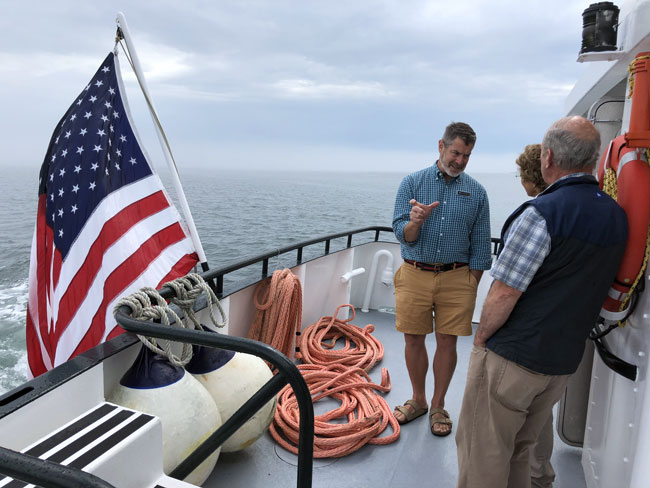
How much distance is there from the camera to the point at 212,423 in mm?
1695

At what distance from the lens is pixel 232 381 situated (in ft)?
6.28

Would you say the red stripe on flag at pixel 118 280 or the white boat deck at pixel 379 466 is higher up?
the red stripe on flag at pixel 118 280

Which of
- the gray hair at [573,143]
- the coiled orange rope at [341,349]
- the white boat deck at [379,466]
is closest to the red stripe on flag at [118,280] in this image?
the white boat deck at [379,466]

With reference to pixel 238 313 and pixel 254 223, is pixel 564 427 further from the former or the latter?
pixel 254 223

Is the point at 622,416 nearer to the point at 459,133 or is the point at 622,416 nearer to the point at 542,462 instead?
the point at 542,462

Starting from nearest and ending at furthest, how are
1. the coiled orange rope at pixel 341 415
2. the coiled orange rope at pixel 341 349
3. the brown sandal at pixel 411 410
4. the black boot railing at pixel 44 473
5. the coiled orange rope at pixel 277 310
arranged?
the black boot railing at pixel 44 473, the coiled orange rope at pixel 341 415, the brown sandal at pixel 411 410, the coiled orange rope at pixel 277 310, the coiled orange rope at pixel 341 349

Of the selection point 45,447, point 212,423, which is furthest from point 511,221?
point 45,447

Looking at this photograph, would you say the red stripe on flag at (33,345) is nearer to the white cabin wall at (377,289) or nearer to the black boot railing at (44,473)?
the black boot railing at (44,473)

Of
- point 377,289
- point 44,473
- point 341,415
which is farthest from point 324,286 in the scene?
point 44,473

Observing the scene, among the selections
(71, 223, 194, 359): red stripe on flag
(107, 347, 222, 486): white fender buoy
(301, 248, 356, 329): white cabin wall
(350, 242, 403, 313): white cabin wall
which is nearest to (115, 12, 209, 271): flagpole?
(71, 223, 194, 359): red stripe on flag

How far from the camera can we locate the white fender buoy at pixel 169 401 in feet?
5.09

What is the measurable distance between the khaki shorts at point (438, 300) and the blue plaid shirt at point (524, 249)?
0.88 meters

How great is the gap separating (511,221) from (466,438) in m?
0.73

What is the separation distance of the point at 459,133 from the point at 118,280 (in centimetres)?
164
